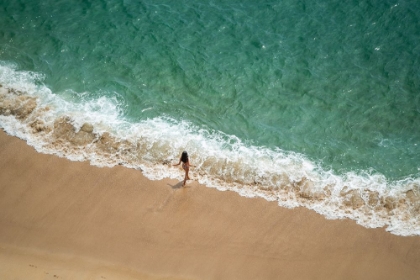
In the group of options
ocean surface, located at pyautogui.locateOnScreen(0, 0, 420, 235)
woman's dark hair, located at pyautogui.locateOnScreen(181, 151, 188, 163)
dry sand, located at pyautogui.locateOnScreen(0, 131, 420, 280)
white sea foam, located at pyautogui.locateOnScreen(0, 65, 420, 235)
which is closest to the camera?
dry sand, located at pyautogui.locateOnScreen(0, 131, 420, 280)

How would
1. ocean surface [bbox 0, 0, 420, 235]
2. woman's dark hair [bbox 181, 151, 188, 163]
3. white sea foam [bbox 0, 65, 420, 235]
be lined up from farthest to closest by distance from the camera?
ocean surface [bbox 0, 0, 420, 235], white sea foam [bbox 0, 65, 420, 235], woman's dark hair [bbox 181, 151, 188, 163]

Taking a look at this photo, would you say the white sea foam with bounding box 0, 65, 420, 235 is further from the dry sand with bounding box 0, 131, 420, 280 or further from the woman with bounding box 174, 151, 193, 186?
the woman with bounding box 174, 151, 193, 186

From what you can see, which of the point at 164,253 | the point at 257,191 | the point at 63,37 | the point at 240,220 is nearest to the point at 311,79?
the point at 257,191

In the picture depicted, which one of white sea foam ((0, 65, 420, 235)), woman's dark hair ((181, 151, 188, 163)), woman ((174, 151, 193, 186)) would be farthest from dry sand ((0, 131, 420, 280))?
woman's dark hair ((181, 151, 188, 163))

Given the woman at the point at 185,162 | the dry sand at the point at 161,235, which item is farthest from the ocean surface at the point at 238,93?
the woman at the point at 185,162

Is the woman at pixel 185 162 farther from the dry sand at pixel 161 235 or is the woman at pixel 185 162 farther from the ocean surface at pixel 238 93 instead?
the ocean surface at pixel 238 93

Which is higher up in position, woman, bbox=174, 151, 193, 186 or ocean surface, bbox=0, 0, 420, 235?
ocean surface, bbox=0, 0, 420, 235
